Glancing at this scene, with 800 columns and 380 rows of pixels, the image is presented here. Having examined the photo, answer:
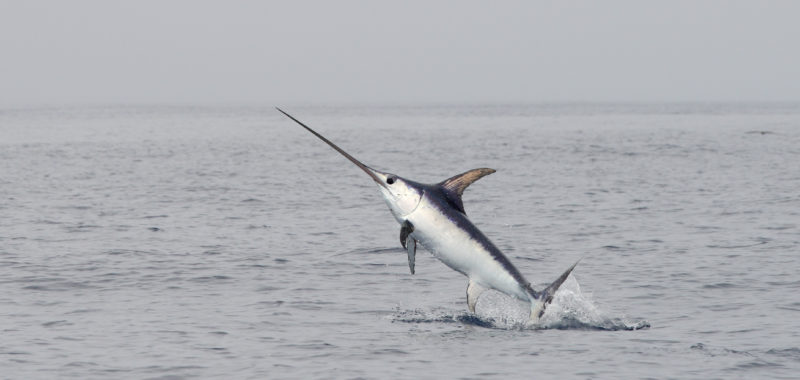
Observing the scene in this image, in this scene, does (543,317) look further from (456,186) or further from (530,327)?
(456,186)

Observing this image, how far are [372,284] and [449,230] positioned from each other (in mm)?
7923

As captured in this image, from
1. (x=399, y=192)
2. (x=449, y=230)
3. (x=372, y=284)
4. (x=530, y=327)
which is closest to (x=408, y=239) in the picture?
(x=449, y=230)

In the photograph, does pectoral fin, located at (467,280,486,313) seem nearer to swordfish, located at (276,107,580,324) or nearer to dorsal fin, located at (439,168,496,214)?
swordfish, located at (276,107,580,324)

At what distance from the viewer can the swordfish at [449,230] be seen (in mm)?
11812

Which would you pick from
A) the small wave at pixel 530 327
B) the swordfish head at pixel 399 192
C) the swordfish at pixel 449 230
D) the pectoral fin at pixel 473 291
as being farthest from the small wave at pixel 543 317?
the swordfish head at pixel 399 192

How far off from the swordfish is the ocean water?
120 cm

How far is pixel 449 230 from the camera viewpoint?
1216 centimetres

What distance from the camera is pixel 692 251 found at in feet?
77.0

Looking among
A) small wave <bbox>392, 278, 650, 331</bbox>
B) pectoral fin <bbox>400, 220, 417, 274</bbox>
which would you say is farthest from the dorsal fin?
small wave <bbox>392, 278, 650, 331</bbox>

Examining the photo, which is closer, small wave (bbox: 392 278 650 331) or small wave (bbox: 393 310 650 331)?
small wave (bbox: 393 310 650 331)

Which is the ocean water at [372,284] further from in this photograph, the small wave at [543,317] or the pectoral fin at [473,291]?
the pectoral fin at [473,291]

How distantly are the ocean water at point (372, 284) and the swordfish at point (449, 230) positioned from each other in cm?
120

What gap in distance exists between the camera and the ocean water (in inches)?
539

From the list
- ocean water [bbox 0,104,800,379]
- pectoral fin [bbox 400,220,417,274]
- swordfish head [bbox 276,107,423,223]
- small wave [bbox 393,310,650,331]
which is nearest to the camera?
swordfish head [bbox 276,107,423,223]
